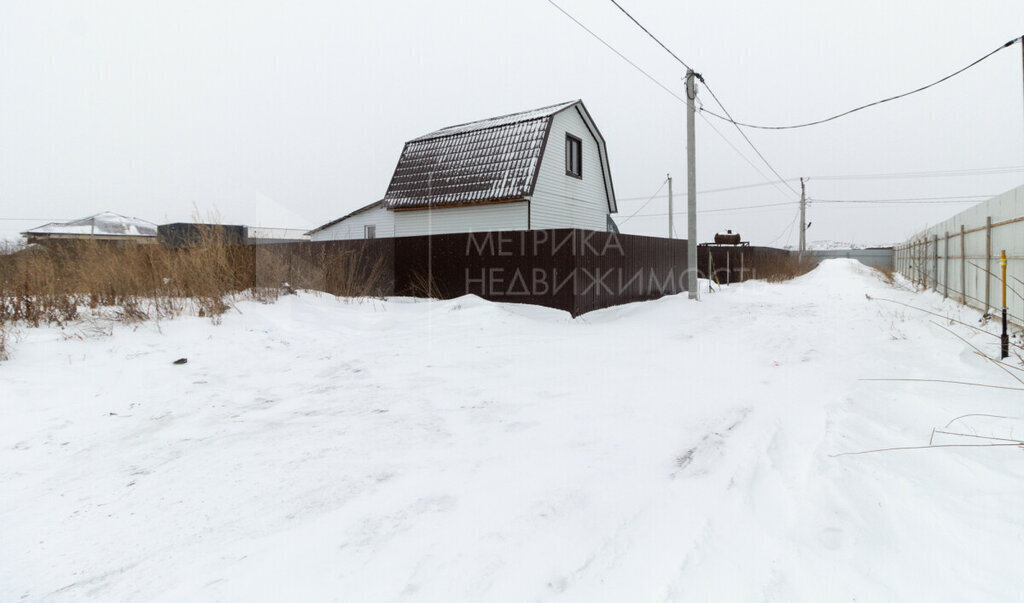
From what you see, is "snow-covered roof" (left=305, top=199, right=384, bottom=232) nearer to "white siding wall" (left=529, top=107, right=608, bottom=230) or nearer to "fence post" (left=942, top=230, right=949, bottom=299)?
"white siding wall" (left=529, top=107, right=608, bottom=230)

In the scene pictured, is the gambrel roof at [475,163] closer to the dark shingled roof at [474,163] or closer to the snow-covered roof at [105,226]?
the dark shingled roof at [474,163]

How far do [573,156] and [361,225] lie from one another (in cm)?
870

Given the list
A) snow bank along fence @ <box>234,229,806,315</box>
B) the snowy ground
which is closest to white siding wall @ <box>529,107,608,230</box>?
snow bank along fence @ <box>234,229,806,315</box>

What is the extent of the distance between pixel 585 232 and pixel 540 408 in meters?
5.63

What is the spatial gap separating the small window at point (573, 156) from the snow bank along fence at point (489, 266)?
16.7ft

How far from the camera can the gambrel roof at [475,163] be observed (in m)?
14.3

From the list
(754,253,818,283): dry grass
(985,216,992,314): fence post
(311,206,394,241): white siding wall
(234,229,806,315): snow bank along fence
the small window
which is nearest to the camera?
(985,216,992,314): fence post

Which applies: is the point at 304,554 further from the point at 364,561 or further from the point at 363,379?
the point at 363,379

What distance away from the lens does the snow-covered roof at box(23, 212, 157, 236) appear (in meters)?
33.8

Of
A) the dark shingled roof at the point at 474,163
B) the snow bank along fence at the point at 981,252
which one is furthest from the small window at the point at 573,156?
the snow bank along fence at the point at 981,252

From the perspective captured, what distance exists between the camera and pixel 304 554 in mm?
2055

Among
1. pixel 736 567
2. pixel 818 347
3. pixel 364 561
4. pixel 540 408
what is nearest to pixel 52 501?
pixel 364 561

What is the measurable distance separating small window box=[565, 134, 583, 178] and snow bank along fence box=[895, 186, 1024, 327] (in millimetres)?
9930

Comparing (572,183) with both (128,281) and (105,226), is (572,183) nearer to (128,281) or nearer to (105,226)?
(128,281)
